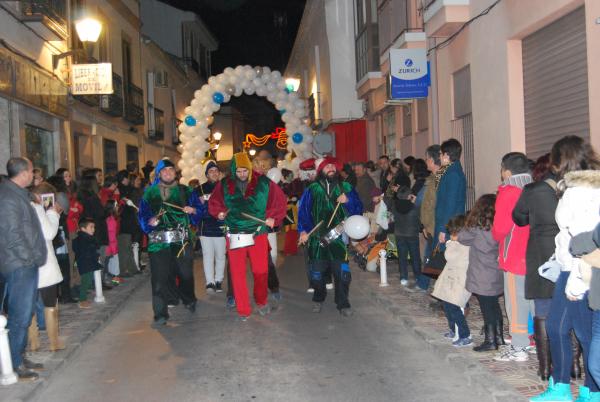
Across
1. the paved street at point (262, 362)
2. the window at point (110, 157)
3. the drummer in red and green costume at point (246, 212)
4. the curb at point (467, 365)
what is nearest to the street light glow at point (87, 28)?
the window at point (110, 157)

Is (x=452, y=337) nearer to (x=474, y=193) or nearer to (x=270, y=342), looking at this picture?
(x=270, y=342)

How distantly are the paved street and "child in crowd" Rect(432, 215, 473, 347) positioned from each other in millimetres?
366

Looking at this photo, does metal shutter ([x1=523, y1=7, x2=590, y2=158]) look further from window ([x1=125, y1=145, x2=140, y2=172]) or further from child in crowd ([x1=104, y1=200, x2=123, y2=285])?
window ([x1=125, y1=145, x2=140, y2=172])

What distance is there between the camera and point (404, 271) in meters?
10.4

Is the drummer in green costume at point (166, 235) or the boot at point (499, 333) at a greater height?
the drummer in green costume at point (166, 235)

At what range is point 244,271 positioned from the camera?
8.68 metres

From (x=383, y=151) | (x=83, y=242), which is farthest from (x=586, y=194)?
(x=383, y=151)

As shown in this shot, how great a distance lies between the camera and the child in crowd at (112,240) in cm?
1121

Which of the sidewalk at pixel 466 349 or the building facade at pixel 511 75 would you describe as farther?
the building facade at pixel 511 75

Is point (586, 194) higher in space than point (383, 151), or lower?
lower

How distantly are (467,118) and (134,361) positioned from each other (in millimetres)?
7471

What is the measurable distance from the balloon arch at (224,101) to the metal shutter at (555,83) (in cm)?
1186

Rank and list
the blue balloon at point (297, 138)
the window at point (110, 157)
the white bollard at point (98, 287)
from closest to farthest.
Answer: the white bollard at point (98, 287) < the window at point (110, 157) < the blue balloon at point (297, 138)

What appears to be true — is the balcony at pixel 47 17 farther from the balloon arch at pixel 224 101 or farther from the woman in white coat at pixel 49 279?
the woman in white coat at pixel 49 279
